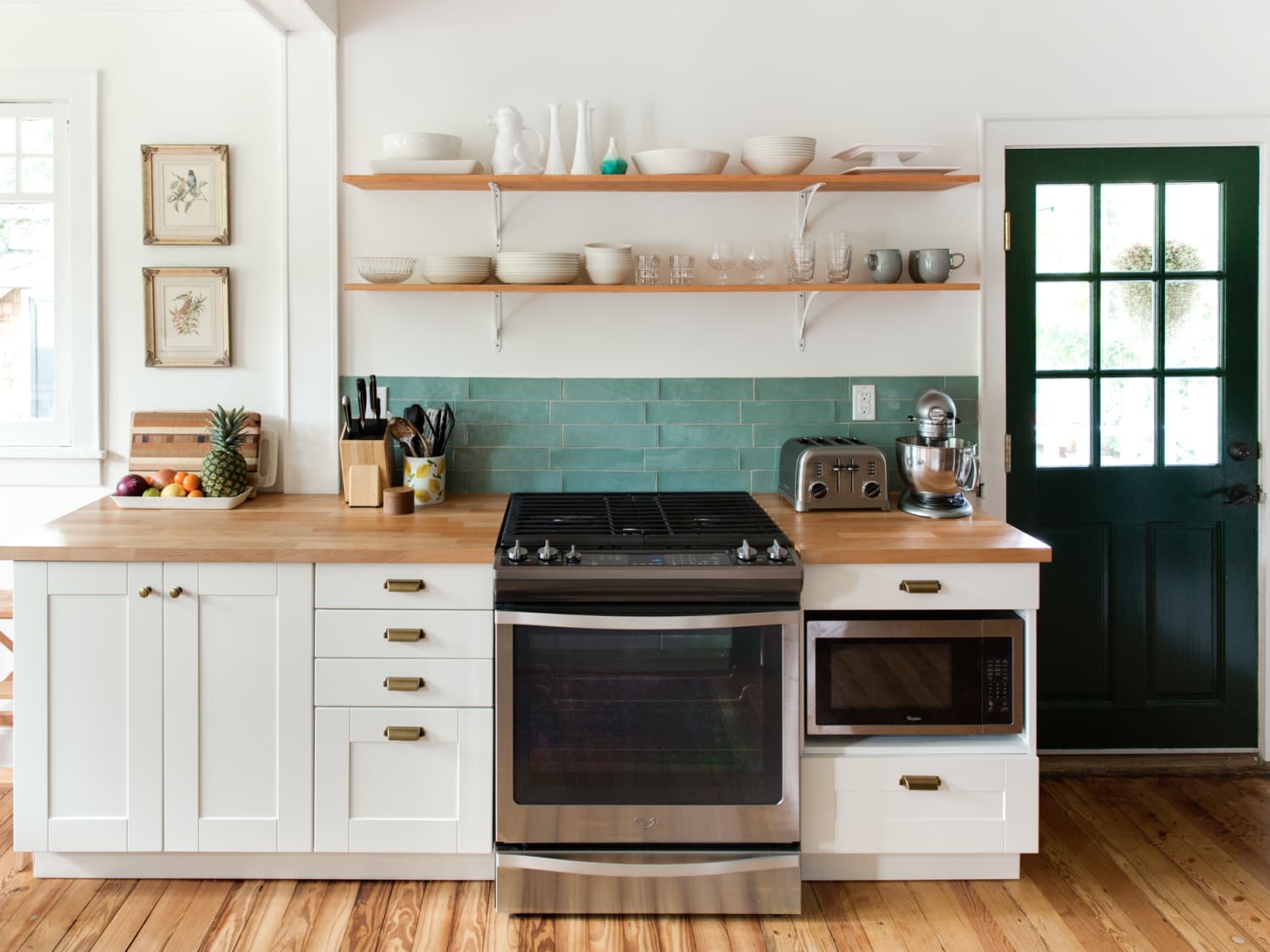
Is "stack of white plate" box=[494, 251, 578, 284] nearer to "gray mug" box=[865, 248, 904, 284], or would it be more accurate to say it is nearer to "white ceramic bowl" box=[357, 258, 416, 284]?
"white ceramic bowl" box=[357, 258, 416, 284]

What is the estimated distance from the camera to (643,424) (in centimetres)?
334

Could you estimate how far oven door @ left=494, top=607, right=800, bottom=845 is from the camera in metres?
2.56

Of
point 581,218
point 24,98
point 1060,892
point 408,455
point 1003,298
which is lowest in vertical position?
point 1060,892

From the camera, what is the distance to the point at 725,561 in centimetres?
255

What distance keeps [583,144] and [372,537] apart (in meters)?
1.22

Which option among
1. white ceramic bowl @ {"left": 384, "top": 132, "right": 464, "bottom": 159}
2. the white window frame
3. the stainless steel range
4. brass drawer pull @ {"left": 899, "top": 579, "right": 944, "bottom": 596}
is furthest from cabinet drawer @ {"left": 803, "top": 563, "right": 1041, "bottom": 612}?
the white window frame

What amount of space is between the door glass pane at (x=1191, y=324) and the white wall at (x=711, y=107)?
20.4 inches

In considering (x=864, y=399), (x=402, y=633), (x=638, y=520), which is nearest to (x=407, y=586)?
(x=402, y=633)

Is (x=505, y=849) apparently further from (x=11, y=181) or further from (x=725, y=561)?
(x=11, y=181)

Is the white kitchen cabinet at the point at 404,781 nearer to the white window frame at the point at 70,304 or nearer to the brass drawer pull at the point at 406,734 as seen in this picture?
the brass drawer pull at the point at 406,734

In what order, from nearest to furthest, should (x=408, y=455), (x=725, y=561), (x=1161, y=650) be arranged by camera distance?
(x=725, y=561), (x=408, y=455), (x=1161, y=650)

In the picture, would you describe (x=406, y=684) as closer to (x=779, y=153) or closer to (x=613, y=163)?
(x=613, y=163)

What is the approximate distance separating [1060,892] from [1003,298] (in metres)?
1.63

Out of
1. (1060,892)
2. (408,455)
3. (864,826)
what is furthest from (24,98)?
(1060,892)
